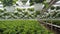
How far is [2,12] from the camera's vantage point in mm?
28938

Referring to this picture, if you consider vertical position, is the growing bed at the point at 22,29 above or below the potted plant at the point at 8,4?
above

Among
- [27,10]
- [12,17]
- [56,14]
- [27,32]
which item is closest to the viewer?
[27,32]

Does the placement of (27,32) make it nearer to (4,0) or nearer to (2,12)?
(4,0)

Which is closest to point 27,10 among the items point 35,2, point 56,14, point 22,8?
point 22,8

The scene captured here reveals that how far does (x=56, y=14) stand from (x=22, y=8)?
268 inches

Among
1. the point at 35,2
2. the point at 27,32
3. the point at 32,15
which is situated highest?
the point at 27,32

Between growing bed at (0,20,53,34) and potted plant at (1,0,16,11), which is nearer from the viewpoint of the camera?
→ growing bed at (0,20,53,34)

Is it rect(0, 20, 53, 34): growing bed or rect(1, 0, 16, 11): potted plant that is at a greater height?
rect(0, 20, 53, 34): growing bed

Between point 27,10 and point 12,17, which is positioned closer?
point 12,17

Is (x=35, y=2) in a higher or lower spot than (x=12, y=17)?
higher

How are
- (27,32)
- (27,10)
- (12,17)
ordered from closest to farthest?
(27,32) → (12,17) → (27,10)

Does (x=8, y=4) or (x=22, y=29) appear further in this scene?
(x=8, y=4)

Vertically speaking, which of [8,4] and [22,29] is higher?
[22,29]

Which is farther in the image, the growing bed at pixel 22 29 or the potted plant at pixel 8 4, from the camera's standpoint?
the potted plant at pixel 8 4
